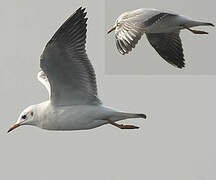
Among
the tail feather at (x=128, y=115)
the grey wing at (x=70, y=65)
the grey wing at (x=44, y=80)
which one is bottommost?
the tail feather at (x=128, y=115)

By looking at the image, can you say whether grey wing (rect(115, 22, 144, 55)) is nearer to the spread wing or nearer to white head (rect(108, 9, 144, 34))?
the spread wing

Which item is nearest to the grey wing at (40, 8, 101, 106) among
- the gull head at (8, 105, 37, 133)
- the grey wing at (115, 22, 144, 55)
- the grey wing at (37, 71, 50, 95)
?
the gull head at (8, 105, 37, 133)

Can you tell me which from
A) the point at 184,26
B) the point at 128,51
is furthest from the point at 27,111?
the point at 184,26

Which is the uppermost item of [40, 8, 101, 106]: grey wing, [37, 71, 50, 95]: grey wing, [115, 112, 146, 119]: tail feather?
[40, 8, 101, 106]: grey wing

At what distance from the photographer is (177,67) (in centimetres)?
1130

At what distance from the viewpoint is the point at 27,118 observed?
952cm

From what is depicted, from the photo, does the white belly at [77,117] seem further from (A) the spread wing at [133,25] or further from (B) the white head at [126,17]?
(B) the white head at [126,17]

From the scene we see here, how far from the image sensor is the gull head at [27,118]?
9430mm

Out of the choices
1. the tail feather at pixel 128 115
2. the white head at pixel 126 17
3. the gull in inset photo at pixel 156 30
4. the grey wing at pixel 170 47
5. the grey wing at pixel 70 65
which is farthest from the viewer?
the grey wing at pixel 170 47

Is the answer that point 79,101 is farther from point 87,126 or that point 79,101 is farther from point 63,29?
point 63,29

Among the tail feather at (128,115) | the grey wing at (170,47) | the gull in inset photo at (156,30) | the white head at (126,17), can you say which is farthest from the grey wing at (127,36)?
the grey wing at (170,47)

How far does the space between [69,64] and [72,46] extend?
24 centimetres

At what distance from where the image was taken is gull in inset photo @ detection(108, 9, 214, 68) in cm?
946

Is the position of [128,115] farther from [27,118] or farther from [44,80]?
[44,80]
